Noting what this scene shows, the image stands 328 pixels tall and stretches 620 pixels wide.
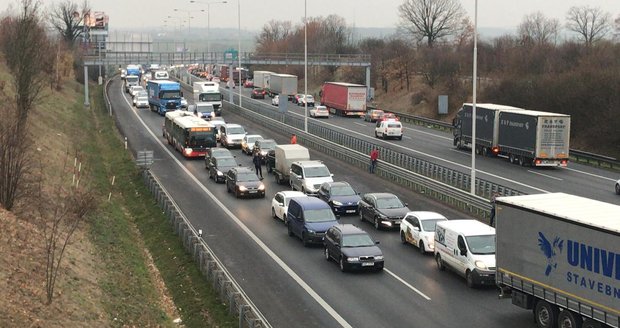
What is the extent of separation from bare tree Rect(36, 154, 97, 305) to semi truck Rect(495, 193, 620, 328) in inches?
451

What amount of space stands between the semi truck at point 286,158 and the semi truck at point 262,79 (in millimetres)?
71942

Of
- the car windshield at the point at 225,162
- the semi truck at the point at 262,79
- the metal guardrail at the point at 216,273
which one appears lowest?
the metal guardrail at the point at 216,273

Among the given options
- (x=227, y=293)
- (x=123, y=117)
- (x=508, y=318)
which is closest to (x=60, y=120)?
(x=123, y=117)

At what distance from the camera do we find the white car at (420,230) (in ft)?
92.0

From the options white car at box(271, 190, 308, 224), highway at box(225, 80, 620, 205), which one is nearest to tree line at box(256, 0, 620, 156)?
highway at box(225, 80, 620, 205)

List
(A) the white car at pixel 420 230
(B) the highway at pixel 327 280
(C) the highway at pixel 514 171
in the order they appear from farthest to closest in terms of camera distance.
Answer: (C) the highway at pixel 514 171, (A) the white car at pixel 420 230, (B) the highway at pixel 327 280

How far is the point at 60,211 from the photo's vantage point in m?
31.4

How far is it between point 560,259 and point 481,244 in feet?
18.1

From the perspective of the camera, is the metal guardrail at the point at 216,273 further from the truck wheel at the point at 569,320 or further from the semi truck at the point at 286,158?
the semi truck at the point at 286,158

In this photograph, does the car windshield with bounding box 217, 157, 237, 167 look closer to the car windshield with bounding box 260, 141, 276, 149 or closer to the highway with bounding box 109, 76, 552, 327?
the highway with bounding box 109, 76, 552, 327

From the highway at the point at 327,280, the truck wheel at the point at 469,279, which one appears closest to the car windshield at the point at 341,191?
the highway at the point at 327,280

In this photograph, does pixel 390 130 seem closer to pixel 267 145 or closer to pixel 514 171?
pixel 267 145

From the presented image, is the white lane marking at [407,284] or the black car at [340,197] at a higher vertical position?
the black car at [340,197]

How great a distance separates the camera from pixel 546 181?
1756 inches
